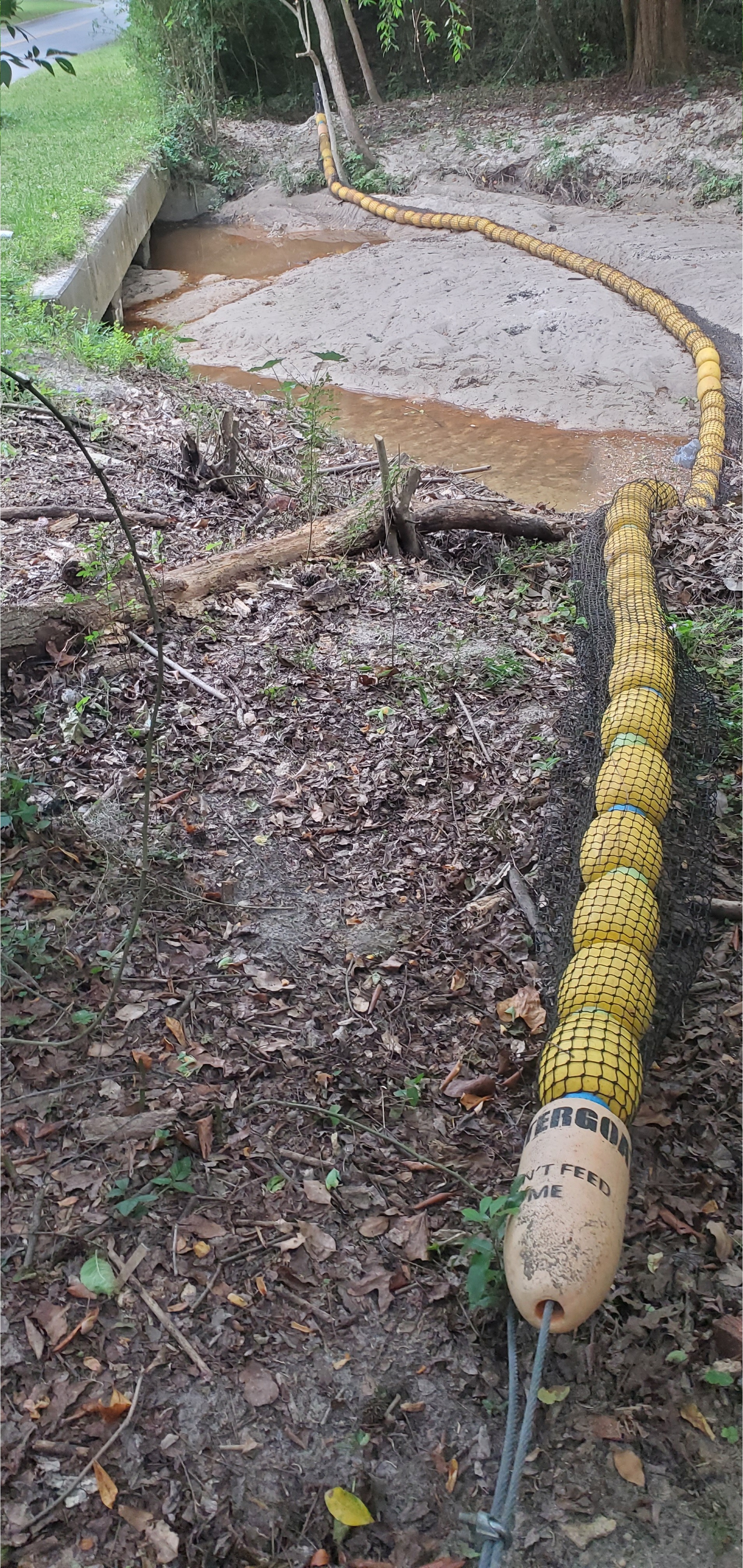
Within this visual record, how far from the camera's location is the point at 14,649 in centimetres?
380

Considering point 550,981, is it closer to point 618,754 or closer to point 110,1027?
point 618,754

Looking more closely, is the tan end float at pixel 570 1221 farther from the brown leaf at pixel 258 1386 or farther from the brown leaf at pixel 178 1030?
the brown leaf at pixel 178 1030

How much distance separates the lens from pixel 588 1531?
1.73 meters

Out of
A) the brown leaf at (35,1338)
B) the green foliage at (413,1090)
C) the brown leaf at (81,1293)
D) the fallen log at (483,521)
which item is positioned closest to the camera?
the brown leaf at (35,1338)

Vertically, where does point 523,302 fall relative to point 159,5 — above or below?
below

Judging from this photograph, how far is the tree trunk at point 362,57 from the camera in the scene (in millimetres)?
14844

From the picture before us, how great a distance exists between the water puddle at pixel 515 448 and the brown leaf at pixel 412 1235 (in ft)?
18.2

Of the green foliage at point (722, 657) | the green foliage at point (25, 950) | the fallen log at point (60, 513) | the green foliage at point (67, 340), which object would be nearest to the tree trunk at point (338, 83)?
the green foliage at point (67, 340)

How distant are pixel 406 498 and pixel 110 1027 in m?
3.50

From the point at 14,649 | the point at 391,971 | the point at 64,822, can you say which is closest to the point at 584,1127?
the point at 391,971

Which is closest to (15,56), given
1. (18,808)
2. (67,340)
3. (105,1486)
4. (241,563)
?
(18,808)

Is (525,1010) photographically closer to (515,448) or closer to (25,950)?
(25,950)

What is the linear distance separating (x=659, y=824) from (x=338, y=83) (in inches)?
593

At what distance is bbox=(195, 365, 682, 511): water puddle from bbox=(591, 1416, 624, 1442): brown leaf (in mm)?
5858
